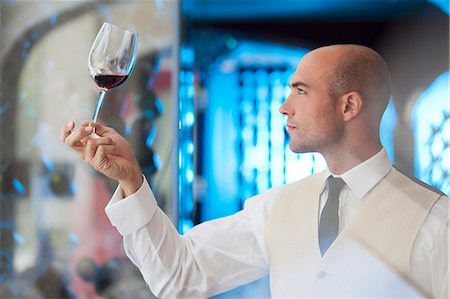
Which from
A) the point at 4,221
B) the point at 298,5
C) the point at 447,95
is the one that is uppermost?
the point at 298,5

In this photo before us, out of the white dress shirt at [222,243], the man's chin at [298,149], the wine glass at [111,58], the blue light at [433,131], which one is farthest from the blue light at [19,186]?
the blue light at [433,131]

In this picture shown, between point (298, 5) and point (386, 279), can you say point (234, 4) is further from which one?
point (386, 279)

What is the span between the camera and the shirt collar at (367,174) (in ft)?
4.64

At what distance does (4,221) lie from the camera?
213 cm

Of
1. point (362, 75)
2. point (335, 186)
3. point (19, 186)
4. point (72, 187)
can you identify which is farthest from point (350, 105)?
point (19, 186)

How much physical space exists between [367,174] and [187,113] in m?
0.44

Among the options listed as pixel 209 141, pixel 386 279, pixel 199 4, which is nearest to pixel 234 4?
pixel 199 4

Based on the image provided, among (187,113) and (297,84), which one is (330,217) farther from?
(187,113)

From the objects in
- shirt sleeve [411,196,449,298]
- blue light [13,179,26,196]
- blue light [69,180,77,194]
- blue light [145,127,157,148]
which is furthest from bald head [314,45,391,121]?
blue light [13,179,26,196]

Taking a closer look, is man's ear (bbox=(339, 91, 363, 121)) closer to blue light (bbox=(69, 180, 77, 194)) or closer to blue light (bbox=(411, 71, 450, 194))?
blue light (bbox=(411, 71, 450, 194))

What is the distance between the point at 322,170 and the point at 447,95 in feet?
1.07

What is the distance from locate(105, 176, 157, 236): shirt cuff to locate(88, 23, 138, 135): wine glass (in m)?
0.19

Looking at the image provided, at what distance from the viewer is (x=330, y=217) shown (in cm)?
143

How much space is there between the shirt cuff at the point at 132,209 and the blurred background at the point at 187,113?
0.16 m
